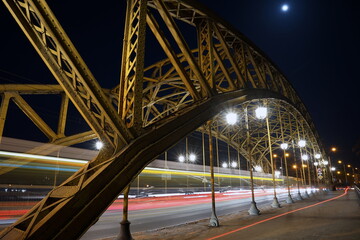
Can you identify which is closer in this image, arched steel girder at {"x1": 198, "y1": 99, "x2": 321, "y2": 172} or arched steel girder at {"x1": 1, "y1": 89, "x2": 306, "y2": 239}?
arched steel girder at {"x1": 1, "y1": 89, "x2": 306, "y2": 239}

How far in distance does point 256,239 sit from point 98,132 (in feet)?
21.9

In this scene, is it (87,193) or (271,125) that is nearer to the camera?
(87,193)

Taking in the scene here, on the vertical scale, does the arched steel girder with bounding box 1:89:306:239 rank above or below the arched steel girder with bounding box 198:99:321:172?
below

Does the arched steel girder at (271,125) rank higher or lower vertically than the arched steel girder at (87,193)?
higher

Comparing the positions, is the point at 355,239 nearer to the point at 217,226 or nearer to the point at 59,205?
the point at 217,226

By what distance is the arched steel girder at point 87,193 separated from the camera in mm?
3461

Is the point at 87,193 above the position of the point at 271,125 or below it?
below

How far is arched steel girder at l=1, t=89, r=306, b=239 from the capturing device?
3.46 metres

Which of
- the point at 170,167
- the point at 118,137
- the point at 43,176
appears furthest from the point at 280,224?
the point at 170,167

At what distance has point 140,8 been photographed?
5.33 metres

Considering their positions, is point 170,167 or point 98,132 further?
point 170,167

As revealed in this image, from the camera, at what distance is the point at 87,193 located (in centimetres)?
385

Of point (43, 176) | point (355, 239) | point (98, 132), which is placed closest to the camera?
point (98, 132)

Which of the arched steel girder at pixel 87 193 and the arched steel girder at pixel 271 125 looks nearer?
the arched steel girder at pixel 87 193
